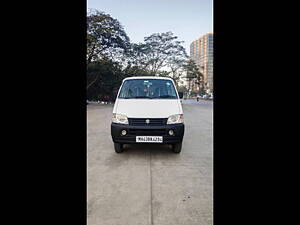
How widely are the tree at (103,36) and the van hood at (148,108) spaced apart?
1741cm

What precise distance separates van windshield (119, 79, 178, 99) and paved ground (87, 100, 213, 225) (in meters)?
1.29

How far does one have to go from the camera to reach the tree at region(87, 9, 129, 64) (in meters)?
19.6

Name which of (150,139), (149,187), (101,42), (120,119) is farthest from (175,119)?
(101,42)

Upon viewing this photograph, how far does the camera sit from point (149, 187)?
2533 mm

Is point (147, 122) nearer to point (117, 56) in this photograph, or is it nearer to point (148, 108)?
point (148, 108)

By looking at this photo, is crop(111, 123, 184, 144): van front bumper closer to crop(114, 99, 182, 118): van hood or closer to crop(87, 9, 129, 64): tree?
crop(114, 99, 182, 118): van hood

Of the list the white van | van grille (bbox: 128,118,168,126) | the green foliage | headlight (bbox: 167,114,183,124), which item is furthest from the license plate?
the green foliage

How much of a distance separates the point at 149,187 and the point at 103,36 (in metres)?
21.5

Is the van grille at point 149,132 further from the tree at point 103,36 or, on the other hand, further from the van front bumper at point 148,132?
the tree at point 103,36
